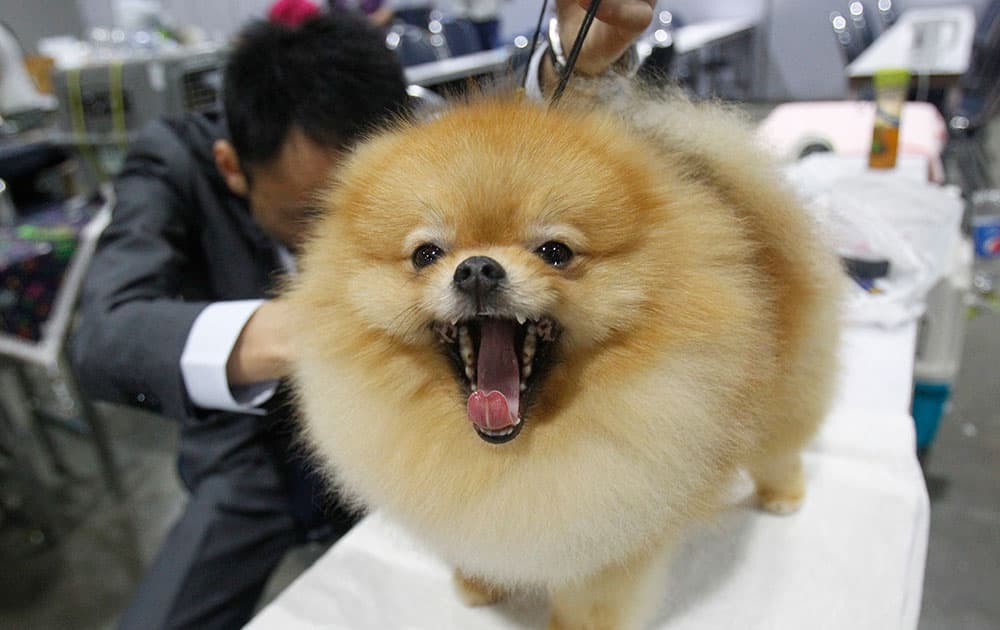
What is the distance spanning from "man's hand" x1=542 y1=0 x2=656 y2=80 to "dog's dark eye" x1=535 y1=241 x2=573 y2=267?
32 cm

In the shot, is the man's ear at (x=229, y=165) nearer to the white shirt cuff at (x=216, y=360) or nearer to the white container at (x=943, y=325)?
the white shirt cuff at (x=216, y=360)

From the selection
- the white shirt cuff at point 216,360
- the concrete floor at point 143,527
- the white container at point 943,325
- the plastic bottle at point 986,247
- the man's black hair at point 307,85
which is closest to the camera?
the white shirt cuff at point 216,360

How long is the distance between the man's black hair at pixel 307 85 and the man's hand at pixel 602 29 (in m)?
0.26

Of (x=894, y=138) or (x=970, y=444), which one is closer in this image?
(x=894, y=138)

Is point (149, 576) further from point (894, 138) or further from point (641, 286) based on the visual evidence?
point (894, 138)

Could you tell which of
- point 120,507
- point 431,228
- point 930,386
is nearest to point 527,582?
point 431,228

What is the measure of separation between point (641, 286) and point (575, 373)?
0.09 m

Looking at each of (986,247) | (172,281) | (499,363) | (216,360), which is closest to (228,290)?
(172,281)

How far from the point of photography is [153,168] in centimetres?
119

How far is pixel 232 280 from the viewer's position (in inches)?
49.2

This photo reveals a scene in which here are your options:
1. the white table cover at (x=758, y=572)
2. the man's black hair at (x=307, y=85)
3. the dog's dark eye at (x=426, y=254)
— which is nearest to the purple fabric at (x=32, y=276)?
the man's black hair at (x=307, y=85)

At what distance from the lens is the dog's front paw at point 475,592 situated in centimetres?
78

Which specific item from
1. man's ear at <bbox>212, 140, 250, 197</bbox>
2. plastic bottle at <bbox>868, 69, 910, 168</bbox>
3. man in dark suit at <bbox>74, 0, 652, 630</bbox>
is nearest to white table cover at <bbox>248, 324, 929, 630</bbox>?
man in dark suit at <bbox>74, 0, 652, 630</bbox>

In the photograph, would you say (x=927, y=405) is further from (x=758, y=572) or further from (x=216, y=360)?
(x=216, y=360)
